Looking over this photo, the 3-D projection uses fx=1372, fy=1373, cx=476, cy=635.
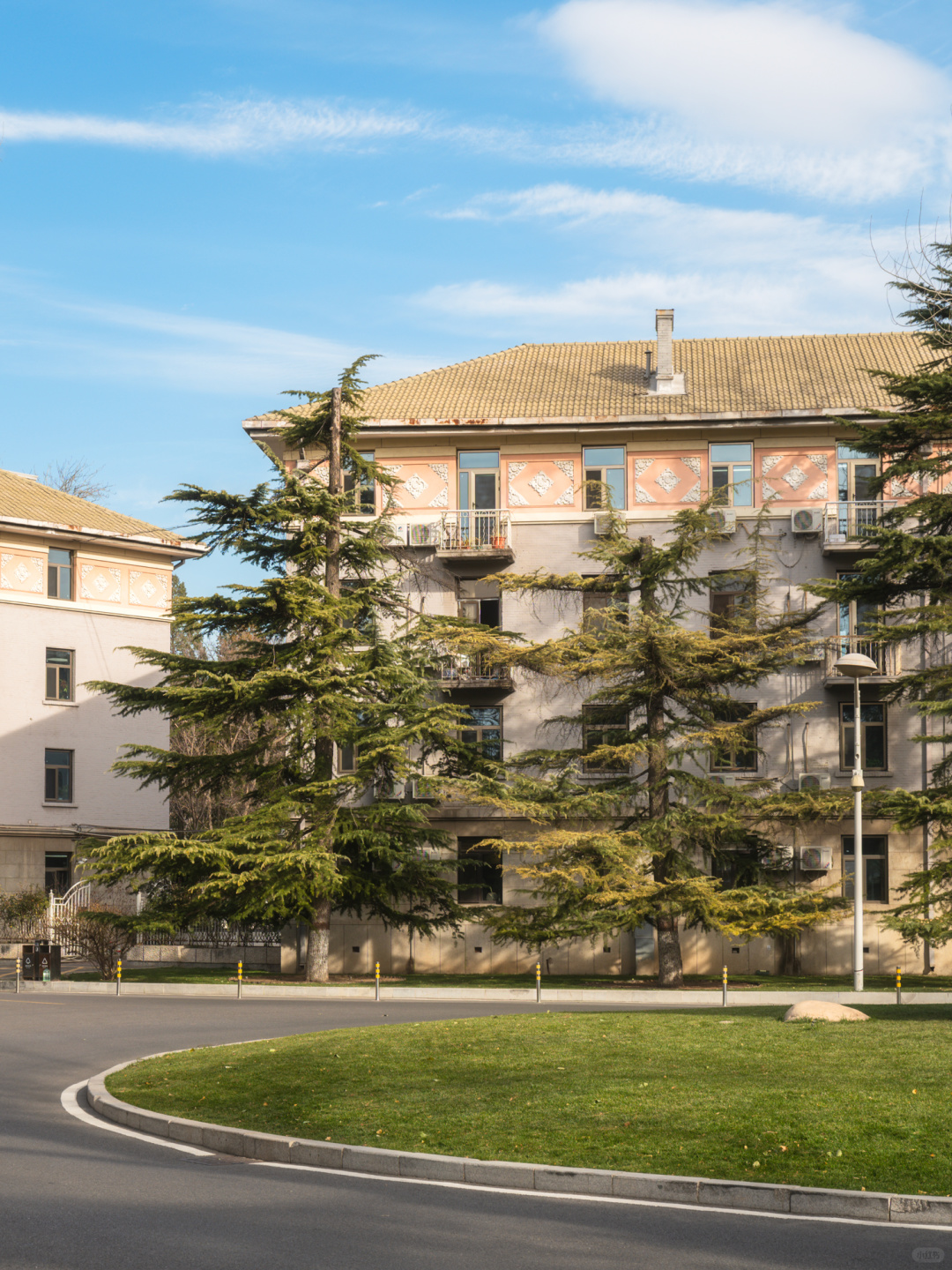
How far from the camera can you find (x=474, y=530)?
36.3 meters

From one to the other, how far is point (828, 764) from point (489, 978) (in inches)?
405

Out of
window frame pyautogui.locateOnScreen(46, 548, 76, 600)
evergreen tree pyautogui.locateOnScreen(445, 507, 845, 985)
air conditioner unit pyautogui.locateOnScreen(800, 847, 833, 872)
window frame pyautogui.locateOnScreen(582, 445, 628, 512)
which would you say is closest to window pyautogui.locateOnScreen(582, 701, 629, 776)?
evergreen tree pyautogui.locateOnScreen(445, 507, 845, 985)

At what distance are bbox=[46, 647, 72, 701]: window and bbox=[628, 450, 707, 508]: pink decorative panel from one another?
21.3m

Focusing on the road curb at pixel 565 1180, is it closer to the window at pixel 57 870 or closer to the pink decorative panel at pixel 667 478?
the pink decorative panel at pixel 667 478

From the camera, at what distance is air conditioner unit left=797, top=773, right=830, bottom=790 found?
32375mm

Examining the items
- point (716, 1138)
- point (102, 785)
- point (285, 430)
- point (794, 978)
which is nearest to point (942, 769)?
point (794, 978)

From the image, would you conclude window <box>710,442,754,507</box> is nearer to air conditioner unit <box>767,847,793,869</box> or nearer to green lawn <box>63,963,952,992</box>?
air conditioner unit <box>767,847,793,869</box>

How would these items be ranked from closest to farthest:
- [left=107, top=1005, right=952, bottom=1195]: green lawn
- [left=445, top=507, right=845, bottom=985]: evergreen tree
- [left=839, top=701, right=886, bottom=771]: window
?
[left=107, top=1005, right=952, bottom=1195]: green lawn → [left=445, top=507, right=845, bottom=985]: evergreen tree → [left=839, top=701, right=886, bottom=771]: window

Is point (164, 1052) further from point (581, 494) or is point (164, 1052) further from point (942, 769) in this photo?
point (581, 494)

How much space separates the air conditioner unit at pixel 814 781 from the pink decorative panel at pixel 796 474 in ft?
23.2

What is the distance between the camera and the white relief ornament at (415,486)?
37031 mm

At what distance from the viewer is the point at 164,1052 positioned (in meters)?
16.4

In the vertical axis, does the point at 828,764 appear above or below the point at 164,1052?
above

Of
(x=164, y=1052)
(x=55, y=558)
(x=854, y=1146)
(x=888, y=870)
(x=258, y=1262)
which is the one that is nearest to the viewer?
(x=258, y=1262)
